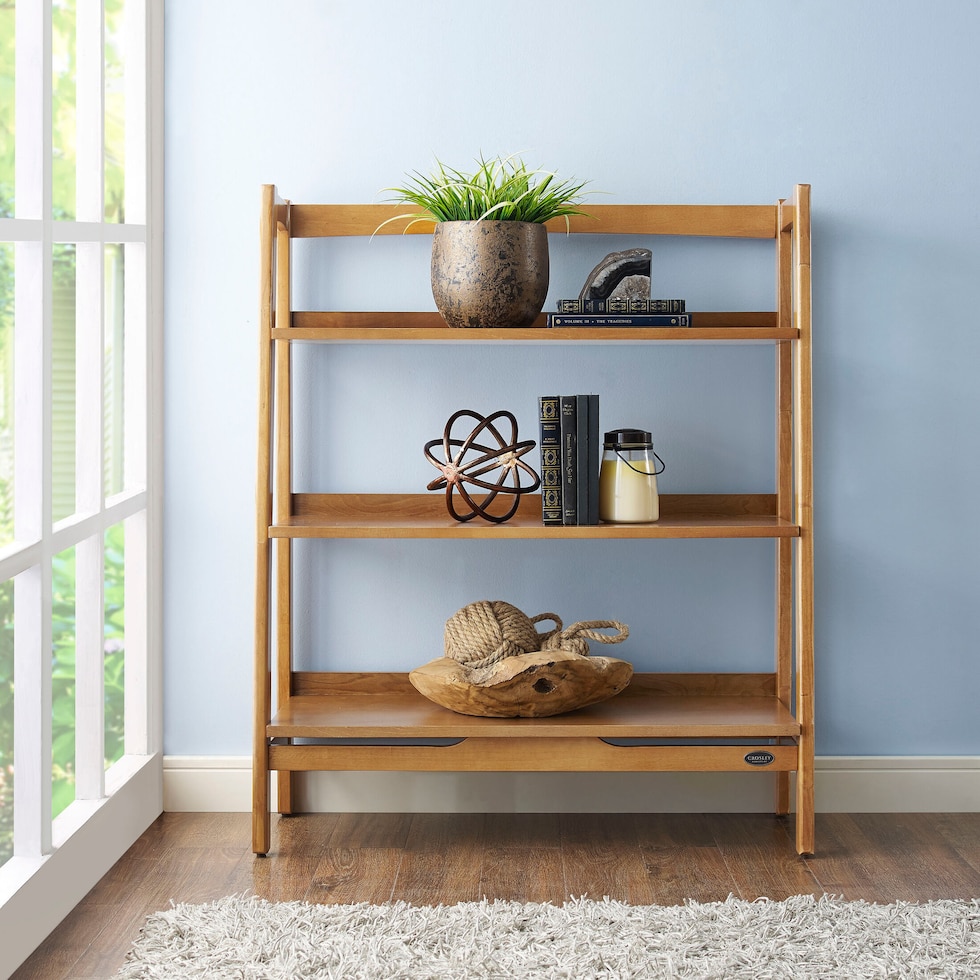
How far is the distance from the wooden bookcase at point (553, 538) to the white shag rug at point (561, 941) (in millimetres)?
284

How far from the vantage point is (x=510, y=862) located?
6.81 ft

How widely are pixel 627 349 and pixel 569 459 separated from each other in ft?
1.31

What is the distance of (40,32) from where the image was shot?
1.68 meters

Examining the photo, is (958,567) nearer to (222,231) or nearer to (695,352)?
(695,352)

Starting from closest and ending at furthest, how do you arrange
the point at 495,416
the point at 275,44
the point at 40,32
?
the point at 40,32 < the point at 495,416 < the point at 275,44

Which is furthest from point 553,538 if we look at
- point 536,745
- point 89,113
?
point 89,113

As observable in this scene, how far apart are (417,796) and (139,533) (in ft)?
2.79

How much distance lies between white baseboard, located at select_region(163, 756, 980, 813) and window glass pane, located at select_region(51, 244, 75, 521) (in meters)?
0.66

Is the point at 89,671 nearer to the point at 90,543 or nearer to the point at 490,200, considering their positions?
the point at 90,543

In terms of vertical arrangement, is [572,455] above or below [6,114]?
below

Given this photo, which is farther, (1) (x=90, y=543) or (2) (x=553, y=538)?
(2) (x=553, y=538)

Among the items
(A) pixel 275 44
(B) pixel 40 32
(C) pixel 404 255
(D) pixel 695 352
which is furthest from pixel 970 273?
(B) pixel 40 32

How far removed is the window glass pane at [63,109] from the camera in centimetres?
222

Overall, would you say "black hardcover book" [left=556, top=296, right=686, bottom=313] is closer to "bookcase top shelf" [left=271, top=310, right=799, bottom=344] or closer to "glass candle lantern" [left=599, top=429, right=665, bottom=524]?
"bookcase top shelf" [left=271, top=310, right=799, bottom=344]
